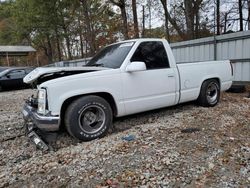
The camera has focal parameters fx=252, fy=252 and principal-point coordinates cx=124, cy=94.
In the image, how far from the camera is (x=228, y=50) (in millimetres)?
8820

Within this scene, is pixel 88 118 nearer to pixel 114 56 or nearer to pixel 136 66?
pixel 136 66

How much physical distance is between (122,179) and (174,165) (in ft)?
2.46

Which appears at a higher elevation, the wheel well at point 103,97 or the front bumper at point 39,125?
the wheel well at point 103,97

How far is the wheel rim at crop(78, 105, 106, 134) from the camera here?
4406 mm

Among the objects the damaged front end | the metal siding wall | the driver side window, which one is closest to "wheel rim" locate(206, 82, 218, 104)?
the driver side window

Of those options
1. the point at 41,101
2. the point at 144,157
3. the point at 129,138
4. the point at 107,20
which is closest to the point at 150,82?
the point at 129,138

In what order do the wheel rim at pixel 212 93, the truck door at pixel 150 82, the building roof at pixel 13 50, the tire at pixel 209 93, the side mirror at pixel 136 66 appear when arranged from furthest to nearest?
the building roof at pixel 13 50
the wheel rim at pixel 212 93
the tire at pixel 209 93
the truck door at pixel 150 82
the side mirror at pixel 136 66

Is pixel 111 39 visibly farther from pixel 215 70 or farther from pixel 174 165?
pixel 174 165

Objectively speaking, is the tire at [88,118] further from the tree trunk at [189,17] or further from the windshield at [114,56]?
the tree trunk at [189,17]

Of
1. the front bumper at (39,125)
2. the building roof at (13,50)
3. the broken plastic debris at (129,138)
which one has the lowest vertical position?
the broken plastic debris at (129,138)

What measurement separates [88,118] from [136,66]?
129cm

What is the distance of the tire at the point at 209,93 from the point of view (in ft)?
20.6

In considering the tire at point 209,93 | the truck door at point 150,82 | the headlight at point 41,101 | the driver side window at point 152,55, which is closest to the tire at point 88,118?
the headlight at point 41,101

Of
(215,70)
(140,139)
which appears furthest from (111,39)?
(140,139)
